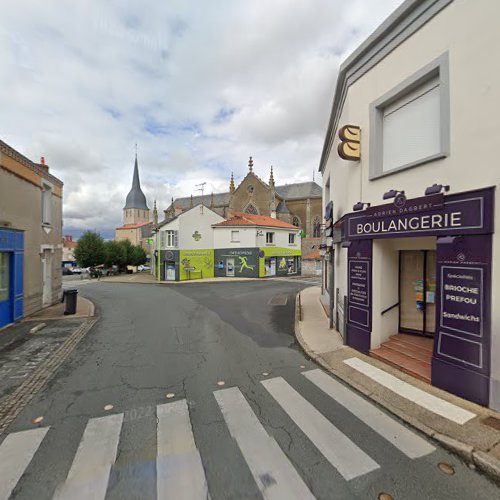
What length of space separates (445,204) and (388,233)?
1.27 m

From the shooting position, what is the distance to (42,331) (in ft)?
28.2

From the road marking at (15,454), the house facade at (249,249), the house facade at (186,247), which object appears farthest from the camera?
the house facade at (249,249)

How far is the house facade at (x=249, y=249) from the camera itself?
92.0 feet

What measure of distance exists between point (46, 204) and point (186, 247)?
1557 centimetres

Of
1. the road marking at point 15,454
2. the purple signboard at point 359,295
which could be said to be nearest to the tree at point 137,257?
the purple signboard at point 359,295

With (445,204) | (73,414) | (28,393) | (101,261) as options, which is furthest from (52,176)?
(101,261)

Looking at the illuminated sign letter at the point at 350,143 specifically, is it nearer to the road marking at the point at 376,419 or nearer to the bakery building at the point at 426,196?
the bakery building at the point at 426,196

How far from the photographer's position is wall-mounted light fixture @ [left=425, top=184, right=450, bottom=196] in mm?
4809

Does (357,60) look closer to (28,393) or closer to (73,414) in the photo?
(73,414)

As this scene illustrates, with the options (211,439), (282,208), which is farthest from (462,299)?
(282,208)

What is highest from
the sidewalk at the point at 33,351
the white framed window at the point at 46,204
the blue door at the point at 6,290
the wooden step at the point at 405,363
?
the white framed window at the point at 46,204

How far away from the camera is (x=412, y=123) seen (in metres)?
5.72

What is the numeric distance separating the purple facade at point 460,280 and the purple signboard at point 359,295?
1.23 m

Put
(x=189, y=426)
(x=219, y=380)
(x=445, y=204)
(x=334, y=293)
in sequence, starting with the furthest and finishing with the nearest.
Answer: (x=334, y=293) < (x=219, y=380) < (x=445, y=204) < (x=189, y=426)
